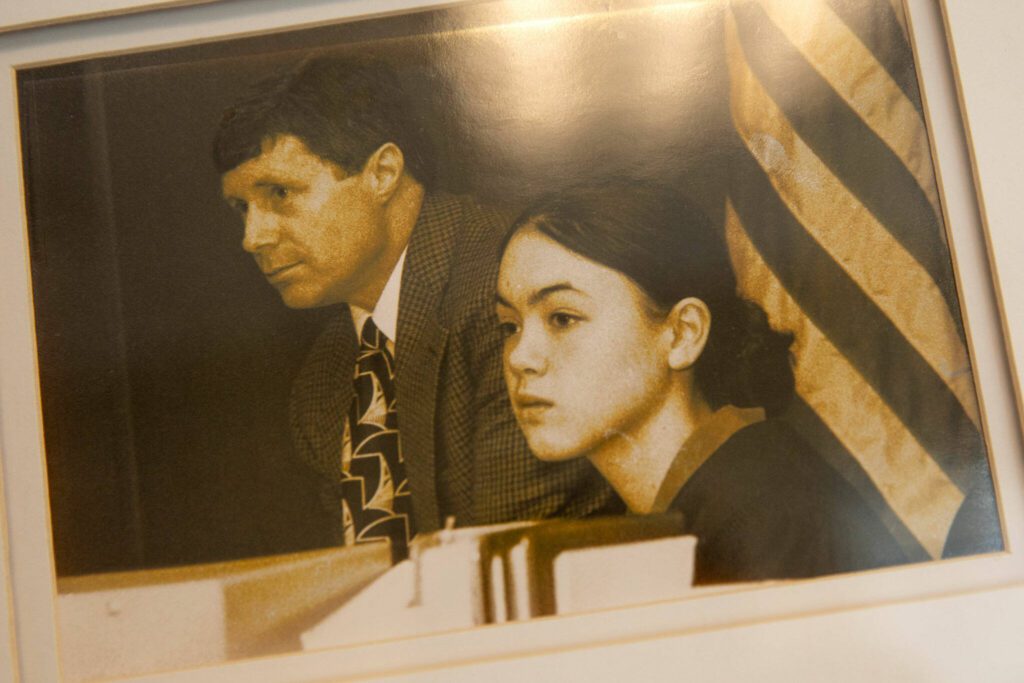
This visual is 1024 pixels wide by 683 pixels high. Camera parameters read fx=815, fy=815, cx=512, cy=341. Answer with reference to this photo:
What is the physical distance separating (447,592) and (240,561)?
286 mm

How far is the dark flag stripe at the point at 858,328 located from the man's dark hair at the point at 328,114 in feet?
1.63

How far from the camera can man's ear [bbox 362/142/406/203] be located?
3.84ft

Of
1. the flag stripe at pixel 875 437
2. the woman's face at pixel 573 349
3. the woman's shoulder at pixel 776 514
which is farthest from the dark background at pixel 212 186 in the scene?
the woman's shoulder at pixel 776 514

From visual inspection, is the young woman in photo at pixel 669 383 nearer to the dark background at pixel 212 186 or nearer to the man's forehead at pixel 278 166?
the dark background at pixel 212 186

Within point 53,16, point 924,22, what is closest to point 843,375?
point 924,22

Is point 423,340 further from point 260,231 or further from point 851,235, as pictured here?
point 851,235

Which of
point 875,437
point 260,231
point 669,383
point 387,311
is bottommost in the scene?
point 875,437

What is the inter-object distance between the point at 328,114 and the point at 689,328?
60 cm

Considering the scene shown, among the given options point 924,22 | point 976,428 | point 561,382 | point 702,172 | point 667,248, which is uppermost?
point 924,22

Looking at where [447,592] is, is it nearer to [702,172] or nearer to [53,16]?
[702,172]

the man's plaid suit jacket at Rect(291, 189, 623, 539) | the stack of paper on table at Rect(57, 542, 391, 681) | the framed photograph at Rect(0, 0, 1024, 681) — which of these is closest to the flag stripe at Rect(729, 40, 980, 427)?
the framed photograph at Rect(0, 0, 1024, 681)

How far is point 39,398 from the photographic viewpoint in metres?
1.14

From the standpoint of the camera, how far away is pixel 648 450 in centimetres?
114

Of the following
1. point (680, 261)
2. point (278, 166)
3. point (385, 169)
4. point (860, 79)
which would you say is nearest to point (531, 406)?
point (680, 261)
